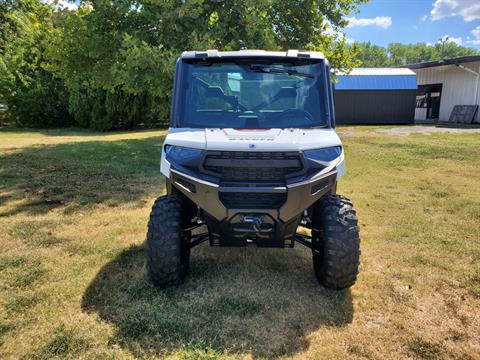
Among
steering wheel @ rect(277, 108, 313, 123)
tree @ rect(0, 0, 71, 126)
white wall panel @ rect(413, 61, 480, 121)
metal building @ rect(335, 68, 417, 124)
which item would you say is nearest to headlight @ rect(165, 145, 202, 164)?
steering wheel @ rect(277, 108, 313, 123)

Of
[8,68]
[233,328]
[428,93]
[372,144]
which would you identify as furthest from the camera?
[428,93]

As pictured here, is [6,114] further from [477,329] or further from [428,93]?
[428,93]

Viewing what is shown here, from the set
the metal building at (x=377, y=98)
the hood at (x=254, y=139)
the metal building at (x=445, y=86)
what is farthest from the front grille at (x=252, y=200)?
the metal building at (x=445, y=86)

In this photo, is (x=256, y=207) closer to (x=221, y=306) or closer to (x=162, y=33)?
(x=221, y=306)

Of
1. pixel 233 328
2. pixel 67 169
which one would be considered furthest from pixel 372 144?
pixel 233 328

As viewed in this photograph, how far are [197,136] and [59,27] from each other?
9967 mm

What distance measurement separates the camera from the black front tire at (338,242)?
3389 millimetres

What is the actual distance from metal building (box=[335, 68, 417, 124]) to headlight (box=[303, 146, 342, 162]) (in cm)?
2278

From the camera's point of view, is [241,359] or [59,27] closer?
[241,359]

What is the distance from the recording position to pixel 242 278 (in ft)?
12.8

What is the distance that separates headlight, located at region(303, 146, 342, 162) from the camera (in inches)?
128

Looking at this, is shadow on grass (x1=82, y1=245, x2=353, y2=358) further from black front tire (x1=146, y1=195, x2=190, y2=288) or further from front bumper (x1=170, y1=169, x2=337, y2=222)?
front bumper (x1=170, y1=169, x2=337, y2=222)

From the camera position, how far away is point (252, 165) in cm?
321

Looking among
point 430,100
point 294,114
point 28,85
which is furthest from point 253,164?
point 430,100
